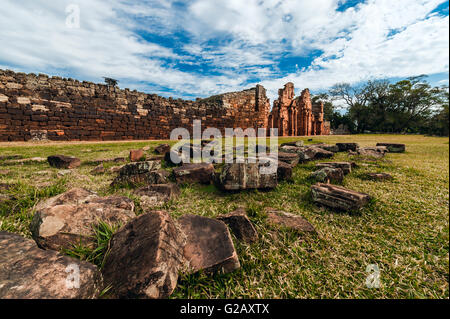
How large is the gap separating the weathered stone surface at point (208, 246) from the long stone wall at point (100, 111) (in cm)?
1223

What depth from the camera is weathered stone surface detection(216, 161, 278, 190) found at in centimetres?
247

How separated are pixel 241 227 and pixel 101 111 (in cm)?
1265

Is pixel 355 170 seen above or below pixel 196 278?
above

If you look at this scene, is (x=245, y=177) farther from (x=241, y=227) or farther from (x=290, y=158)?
(x=290, y=158)

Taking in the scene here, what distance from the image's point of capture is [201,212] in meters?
1.99

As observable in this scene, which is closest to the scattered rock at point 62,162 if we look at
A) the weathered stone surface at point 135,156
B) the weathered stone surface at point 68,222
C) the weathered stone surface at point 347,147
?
the weathered stone surface at point 135,156

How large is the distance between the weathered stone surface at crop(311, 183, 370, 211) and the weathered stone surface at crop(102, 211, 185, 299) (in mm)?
1609

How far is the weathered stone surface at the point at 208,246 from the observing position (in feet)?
3.84

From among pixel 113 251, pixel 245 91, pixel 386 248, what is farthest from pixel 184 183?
pixel 245 91

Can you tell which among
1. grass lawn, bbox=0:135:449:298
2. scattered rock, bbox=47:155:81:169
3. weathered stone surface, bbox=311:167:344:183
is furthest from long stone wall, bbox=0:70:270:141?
weathered stone surface, bbox=311:167:344:183

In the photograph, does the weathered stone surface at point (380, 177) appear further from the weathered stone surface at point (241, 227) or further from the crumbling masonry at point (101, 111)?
the crumbling masonry at point (101, 111)

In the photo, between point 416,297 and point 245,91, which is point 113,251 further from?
point 245,91

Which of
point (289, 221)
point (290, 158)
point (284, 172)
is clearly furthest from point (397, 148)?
point (289, 221)

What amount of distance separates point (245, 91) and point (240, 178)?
1375cm
